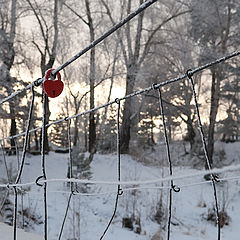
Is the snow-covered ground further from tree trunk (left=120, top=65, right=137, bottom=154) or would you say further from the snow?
tree trunk (left=120, top=65, right=137, bottom=154)

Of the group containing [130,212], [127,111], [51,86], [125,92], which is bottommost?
[130,212]

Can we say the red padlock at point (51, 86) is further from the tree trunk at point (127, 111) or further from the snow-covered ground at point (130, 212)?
the tree trunk at point (127, 111)

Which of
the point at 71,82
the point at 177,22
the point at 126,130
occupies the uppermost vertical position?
the point at 177,22

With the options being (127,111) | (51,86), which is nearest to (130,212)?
(51,86)

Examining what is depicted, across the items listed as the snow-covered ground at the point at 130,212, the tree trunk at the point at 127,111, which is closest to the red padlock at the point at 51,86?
the snow-covered ground at the point at 130,212

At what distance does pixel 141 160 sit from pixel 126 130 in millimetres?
1277

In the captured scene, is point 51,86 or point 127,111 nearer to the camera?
point 51,86

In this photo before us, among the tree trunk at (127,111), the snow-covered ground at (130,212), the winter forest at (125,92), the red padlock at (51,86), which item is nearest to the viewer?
the red padlock at (51,86)

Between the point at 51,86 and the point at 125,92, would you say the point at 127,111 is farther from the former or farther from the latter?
the point at 51,86

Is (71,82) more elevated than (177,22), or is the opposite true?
(177,22)

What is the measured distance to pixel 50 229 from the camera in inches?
118

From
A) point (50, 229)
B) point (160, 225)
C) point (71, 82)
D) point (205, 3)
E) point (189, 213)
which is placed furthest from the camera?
point (71, 82)

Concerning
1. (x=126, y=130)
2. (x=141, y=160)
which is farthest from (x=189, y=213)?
(x=126, y=130)

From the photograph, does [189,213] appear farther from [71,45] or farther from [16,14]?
[71,45]
